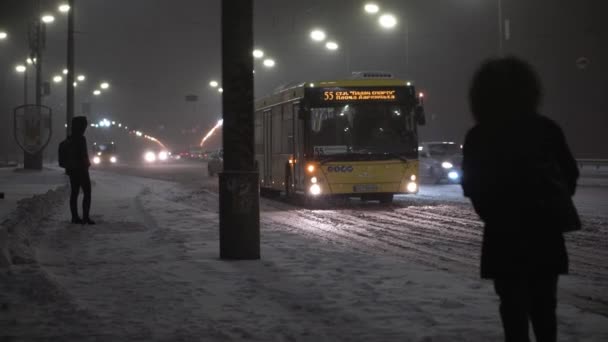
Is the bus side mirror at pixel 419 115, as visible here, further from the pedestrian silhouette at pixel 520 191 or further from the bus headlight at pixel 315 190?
the pedestrian silhouette at pixel 520 191

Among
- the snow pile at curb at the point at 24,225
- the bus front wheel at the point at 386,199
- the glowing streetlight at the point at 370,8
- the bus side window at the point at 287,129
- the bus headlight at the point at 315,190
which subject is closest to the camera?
the snow pile at curb at the point at 24,225

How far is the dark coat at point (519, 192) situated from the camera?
196 inches

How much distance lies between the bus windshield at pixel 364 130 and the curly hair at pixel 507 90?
60.0 feet

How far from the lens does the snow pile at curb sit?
11.4 m

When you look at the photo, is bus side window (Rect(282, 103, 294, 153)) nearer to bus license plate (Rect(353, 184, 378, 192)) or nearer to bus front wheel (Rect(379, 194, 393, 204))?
bus license plate (Rect(353, 184, 378, 192))

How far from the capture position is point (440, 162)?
38375 mm

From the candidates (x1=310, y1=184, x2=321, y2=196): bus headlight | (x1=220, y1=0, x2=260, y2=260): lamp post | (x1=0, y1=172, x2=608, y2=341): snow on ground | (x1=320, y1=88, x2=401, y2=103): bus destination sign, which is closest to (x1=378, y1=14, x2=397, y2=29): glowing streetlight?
(x1=320, y1=88, x2=401, y2=103): bus destination sign

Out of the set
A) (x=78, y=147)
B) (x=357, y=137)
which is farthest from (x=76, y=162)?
(x=357, y=137)

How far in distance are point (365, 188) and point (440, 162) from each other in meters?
15.4

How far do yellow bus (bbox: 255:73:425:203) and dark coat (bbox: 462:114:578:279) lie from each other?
59.5 ft

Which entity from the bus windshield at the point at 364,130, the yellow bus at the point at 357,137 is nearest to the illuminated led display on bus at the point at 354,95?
the yellow bus at the point at 357,137

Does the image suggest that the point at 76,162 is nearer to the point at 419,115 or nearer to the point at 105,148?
the point at 419,115

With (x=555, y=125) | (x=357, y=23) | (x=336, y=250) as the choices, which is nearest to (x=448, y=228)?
(x=336, y=250)

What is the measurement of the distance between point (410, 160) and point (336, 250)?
1085 centimetres
